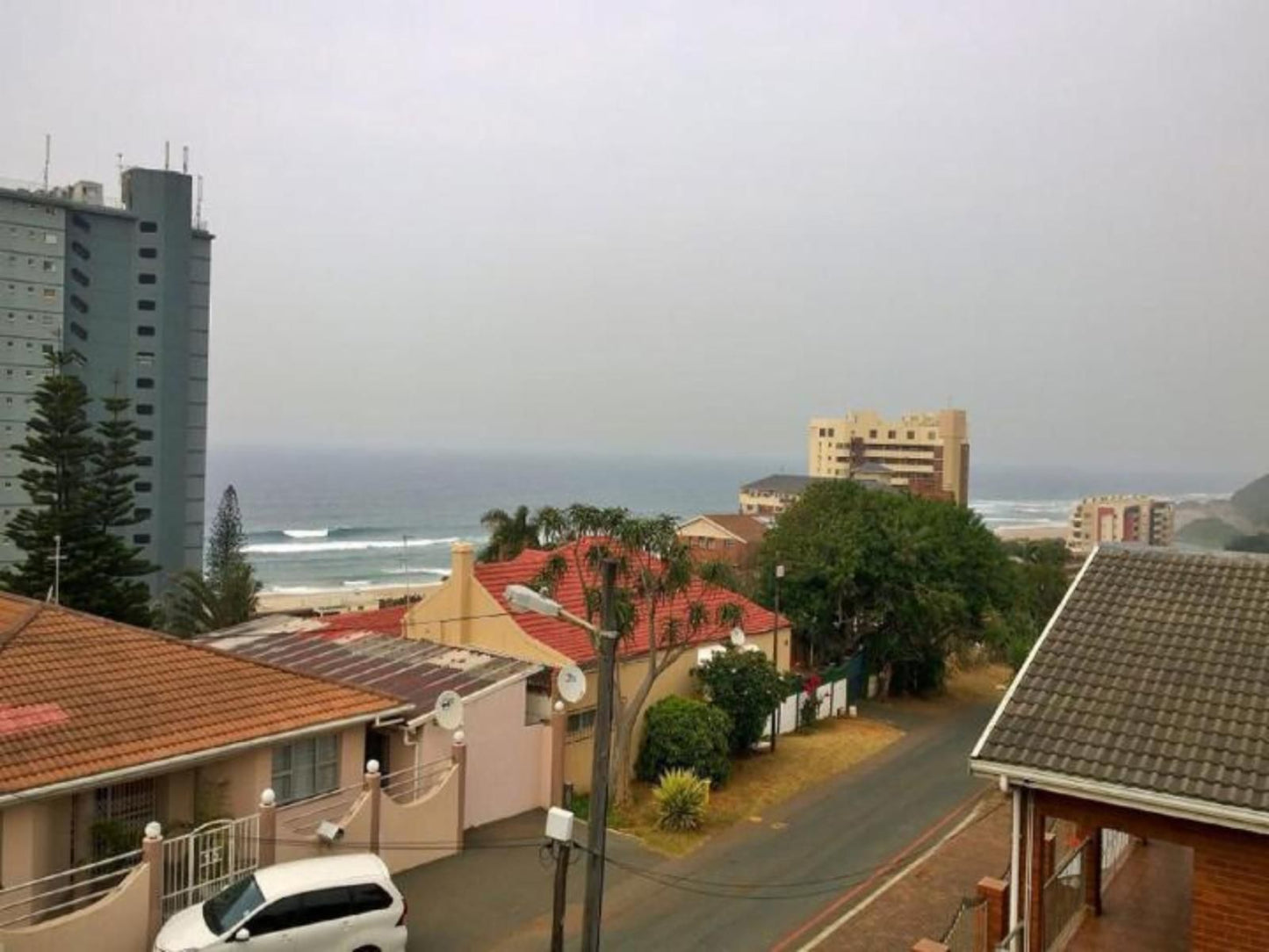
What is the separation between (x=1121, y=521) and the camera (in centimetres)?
12794

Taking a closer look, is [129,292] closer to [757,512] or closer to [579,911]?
[579,911]

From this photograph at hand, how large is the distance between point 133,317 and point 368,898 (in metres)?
61.4

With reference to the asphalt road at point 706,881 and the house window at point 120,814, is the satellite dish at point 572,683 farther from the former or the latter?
the house window at point 120,814

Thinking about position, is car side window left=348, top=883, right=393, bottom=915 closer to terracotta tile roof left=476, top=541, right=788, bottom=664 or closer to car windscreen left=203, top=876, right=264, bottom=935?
car windscreen left=203, top=876, right=264, bottom=935

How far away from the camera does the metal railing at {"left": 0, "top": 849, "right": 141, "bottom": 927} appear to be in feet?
34.4

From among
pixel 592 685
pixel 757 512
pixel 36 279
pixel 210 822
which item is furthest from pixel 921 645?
pixel 757 512

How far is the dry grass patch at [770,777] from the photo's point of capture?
674 inches

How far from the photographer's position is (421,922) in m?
13.2

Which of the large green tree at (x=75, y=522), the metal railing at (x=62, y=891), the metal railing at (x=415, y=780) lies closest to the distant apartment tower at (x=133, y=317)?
the large green tree at (x=75, y=522)

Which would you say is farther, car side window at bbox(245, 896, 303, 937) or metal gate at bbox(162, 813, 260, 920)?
metal gate at bbox(162, 813, 260, 920)

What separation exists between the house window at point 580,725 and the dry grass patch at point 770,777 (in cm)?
155

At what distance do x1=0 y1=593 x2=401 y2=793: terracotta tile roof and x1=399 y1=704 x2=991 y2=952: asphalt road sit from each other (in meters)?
3.00

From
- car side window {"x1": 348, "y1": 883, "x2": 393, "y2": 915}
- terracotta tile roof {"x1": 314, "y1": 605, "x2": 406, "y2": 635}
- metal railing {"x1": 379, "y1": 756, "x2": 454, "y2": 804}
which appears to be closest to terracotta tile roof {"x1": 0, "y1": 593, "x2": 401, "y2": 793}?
metal railing {"x1": 379, "y1": 756, "x2": 454, "y2": 804}

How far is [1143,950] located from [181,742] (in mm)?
11038
